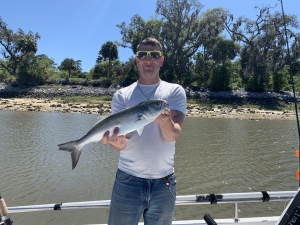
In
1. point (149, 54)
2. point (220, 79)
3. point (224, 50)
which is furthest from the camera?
point (224, 50)

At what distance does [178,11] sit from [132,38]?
412 inches

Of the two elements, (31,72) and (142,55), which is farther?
(31,72)

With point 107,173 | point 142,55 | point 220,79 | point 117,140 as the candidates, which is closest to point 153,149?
point 117,140

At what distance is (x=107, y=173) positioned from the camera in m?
10.4

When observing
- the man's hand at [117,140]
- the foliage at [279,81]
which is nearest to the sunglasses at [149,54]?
the man's hand at [117,140]

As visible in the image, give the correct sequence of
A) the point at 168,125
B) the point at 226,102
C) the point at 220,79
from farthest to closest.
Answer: the point at 220,79
the point at 226,102
the point at 168,125

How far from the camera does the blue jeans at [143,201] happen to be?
277 centimetres

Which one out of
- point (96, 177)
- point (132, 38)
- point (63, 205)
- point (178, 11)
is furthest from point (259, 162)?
point (132, 38)

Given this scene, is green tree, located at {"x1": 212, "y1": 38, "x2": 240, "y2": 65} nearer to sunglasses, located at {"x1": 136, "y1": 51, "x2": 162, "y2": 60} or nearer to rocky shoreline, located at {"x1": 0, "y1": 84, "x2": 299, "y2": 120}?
rocky shoreline, located at {"x1": 0, "y1": 84, "x2": 299, "y2": 120}

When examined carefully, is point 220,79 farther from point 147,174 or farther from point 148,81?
point 147,174

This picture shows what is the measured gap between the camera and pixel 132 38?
181 feet

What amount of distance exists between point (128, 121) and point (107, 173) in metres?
8.08

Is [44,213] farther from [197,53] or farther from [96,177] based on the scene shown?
[197,53]

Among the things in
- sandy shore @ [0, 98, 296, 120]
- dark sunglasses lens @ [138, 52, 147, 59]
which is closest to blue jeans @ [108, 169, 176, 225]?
dark sunglasses lens @ [138, 52, 147, 59]
